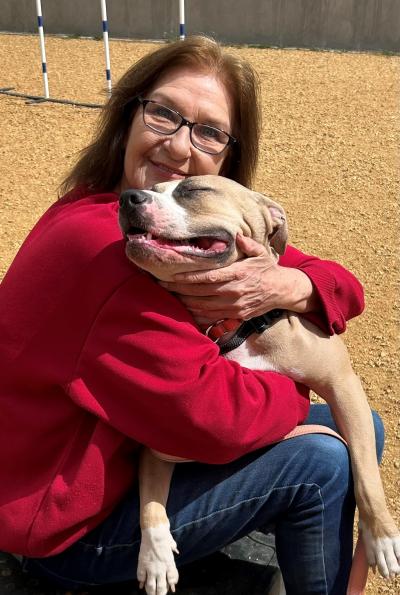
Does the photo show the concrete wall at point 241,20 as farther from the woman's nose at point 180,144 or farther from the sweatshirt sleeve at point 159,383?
the sweatshirt sleeve at point 159,383

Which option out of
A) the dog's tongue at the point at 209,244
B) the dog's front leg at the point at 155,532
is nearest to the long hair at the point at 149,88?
the dog's tongue at the point at 209,244

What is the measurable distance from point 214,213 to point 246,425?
0.78 m

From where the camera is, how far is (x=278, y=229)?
2893mm

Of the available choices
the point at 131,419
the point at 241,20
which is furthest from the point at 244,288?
the point at 241,20

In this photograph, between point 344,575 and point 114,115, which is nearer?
point 344,575

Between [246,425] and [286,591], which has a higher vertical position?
[246,425]

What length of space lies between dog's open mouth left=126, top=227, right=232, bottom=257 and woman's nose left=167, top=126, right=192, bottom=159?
1.85 feet

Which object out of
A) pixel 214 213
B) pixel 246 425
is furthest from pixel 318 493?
pixel 214 213

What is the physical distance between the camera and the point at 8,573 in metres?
2.79

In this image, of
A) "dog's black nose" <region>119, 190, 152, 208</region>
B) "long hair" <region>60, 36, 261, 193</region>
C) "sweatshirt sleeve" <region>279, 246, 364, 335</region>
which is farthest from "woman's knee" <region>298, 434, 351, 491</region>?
"long hair" <region>60, 36, 261, 193</region>

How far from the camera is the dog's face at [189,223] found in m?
2.26

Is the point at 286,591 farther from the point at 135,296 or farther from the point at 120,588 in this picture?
the point at 135,296

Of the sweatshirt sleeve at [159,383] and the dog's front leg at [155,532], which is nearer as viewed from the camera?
the sweatshirt sleeve at [159,383]

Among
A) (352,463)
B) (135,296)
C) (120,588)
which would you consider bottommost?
(120,588)
